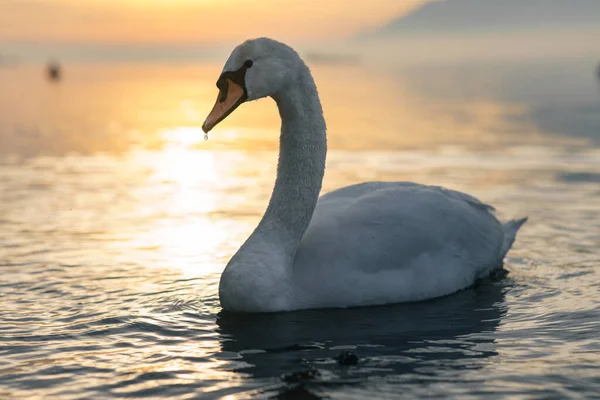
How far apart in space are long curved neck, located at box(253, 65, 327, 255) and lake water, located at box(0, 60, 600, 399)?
89 cm

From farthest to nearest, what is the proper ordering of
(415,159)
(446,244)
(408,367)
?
(415,159)
(446,244)
(408,367)

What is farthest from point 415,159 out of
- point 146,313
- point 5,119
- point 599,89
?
point 599,89

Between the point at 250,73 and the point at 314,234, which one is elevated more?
the point at 250,73

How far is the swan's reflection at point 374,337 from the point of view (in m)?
7.23

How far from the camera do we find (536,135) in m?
23.8

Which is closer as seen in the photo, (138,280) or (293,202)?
(293,202)

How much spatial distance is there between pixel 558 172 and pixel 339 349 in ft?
35.3

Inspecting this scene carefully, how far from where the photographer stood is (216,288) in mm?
9656

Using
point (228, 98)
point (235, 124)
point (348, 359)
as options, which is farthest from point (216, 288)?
point (235, 124)

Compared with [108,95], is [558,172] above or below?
below

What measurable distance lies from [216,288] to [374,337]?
2.21 m

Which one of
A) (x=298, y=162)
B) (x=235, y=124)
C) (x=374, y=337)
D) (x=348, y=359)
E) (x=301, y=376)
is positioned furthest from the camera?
(x=235, y=124)

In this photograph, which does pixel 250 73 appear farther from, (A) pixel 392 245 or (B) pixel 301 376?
(B) pixel 301 376

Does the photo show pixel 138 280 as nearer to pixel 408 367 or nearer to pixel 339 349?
pixel 339 349
